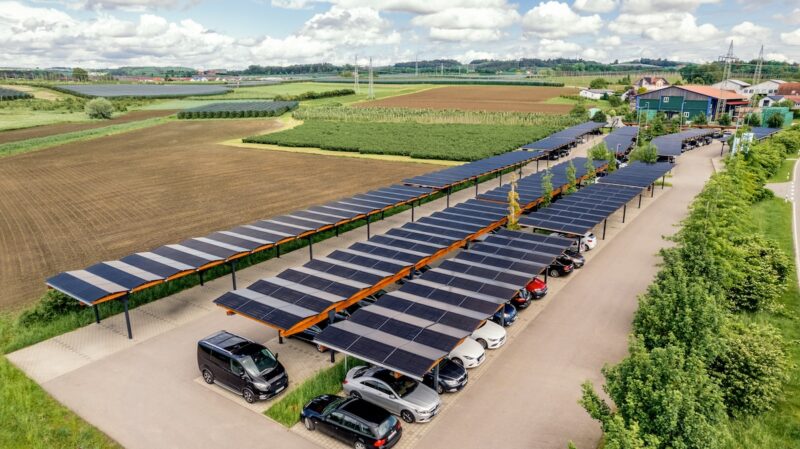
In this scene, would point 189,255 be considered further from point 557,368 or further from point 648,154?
point 648,154

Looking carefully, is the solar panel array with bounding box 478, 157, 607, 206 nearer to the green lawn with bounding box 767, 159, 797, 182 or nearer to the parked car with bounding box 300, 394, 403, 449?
the green lawn with bounding box 767, 159, 797, 182

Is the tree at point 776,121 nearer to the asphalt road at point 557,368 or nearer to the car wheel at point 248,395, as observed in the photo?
the asphalt road at point 557,368

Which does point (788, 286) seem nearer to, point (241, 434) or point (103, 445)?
point (241, 434)

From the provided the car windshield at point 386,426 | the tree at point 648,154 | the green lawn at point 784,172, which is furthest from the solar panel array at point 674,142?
the car windshield at point 386,426

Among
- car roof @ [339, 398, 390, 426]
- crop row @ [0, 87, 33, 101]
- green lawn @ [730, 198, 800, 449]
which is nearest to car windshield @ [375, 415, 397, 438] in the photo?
car roof @ [339, 398, 390, 426]

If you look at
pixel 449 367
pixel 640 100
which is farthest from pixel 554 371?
pixel 640 100

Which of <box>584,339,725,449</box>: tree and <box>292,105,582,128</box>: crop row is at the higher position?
<box>292,105,582,128</box>: crop row
